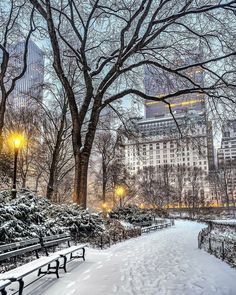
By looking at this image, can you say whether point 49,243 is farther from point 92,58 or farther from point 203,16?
point 92,58

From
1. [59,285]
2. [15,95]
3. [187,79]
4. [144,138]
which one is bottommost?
[59,285]

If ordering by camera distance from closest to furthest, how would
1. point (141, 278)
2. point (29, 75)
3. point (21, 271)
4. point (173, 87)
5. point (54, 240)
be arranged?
point (21, 271)
point (141, 278)
point (54, 240)
point (173, 87)
point (29, 75)

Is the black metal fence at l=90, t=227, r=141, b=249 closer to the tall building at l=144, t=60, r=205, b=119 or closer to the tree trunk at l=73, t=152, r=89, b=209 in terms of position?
the tree trunk at l=73, t=152, r=89, b=209

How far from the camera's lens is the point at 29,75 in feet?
77.3

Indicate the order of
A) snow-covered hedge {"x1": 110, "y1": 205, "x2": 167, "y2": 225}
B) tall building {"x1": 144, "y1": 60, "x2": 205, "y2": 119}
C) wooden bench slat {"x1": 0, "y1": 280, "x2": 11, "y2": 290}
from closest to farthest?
wooden bench slat {"x1": 0, "y1": 280, "x2": 11, "y2": 290}, tall building {"x1": 144, "y1": 60, "x2": 205, "y2": 119}, snow-covered hedge {"x1": 110, "y1": 205, "x2": 167, "y2": 225}

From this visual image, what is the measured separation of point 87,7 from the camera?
1582 centimetres

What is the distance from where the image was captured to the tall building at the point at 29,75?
789 inches

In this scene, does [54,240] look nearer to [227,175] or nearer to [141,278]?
[141,278]

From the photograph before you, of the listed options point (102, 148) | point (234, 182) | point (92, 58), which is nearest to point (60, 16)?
point (92, 58)

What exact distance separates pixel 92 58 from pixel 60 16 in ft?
13.2

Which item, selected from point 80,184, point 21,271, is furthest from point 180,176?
point 21,271

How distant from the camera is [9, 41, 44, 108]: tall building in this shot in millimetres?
20047

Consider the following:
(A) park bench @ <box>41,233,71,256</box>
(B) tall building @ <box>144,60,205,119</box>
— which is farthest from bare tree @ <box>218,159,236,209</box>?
(A) park bench @ <box>41,233,71,256</box>

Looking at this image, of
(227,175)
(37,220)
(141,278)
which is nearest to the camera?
(141,278)
